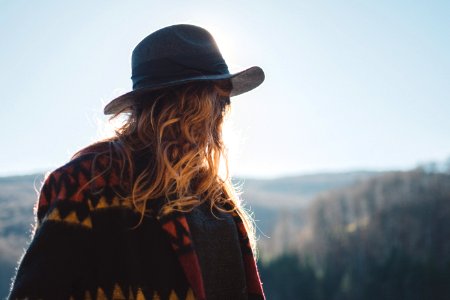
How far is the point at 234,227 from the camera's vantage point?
2.27 m

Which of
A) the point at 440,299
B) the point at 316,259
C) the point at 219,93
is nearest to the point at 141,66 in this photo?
the point at 219,93

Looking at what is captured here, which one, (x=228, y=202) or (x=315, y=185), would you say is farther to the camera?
(x=315, y=185)

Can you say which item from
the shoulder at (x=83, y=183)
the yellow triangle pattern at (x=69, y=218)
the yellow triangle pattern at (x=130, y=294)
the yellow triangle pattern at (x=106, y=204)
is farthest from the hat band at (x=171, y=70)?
the yellow triangle pattern at (x=130, y=294)

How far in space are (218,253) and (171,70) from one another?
0.66 m

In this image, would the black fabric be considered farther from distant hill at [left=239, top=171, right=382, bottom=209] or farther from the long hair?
distant hill at [left=239, top=171, right=382, bottom=209]

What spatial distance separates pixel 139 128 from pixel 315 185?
603 feet

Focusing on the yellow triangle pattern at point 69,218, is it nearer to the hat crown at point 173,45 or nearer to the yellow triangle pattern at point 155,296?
the yellow triangle pattern at point 155,296

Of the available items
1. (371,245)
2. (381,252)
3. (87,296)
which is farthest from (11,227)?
(87,296)

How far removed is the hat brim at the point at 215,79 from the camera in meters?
2.09

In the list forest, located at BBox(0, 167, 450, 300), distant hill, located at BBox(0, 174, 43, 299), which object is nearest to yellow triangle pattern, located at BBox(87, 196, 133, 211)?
forest, located at BBox(0, 167, 450, 300)

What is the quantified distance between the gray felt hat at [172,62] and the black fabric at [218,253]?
46 centimetres

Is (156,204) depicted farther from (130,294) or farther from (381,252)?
(381,252)

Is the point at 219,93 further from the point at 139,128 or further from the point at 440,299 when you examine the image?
the point at 440,299

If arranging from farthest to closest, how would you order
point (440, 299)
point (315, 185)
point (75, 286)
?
point (315, 185) < point (440, 299) < point (75, 286)
